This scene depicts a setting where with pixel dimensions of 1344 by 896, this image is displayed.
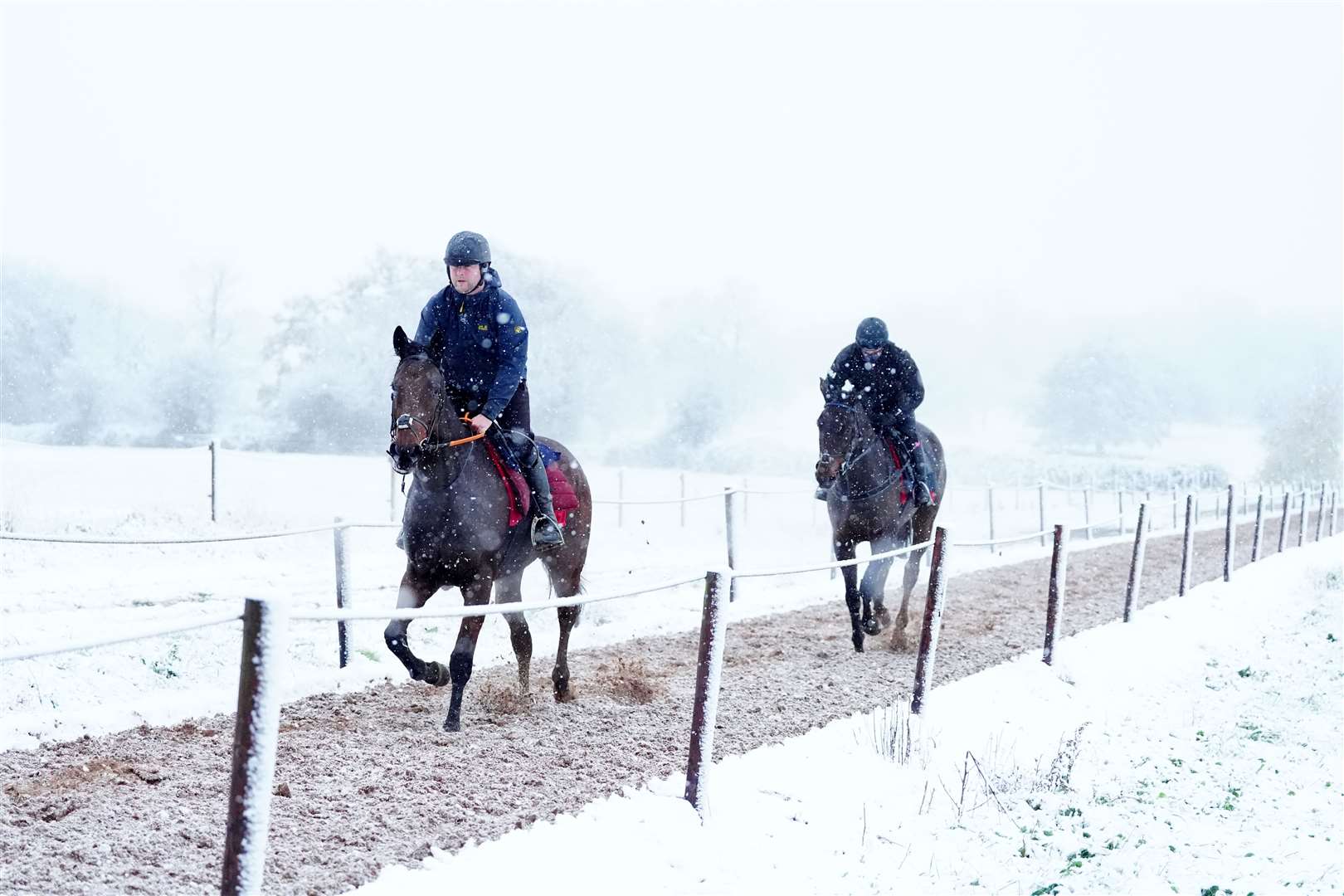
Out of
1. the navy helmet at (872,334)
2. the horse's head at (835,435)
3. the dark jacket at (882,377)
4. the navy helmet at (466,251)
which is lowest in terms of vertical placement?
the horse's head at (835,435)

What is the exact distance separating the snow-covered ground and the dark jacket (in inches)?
94.4

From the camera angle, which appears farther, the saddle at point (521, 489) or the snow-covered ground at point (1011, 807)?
the saddle at point (521, 489)

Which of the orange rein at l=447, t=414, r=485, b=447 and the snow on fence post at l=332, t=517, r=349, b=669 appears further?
the snow on fence post at l=332, t=517, r=349, b=669

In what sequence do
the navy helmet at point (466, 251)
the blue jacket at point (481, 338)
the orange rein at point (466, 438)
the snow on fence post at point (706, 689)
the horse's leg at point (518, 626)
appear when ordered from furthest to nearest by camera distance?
the horse's leg at point (518, 626)
the blue jacket at point (481, 338)
the navy helmet at point (466, 251)
the orange rein at point (466, 438)
the snow on fence post at point (706, 689)

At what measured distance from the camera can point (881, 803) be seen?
5.27 meters

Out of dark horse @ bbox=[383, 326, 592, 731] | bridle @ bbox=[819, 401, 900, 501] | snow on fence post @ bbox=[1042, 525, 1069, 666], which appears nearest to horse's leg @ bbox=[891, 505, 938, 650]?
bridle @ bbox=[819, 401, 900, 501]

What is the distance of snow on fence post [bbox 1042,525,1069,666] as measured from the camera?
8.23m

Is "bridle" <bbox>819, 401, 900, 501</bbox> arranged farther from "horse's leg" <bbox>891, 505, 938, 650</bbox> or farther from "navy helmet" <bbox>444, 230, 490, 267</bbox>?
"navy helmet" <bbox>444, 230, 490, 267</bbox>

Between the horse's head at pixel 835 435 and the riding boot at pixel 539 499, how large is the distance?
97.0 inches

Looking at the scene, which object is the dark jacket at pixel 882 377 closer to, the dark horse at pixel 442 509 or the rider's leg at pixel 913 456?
the rider's leg at pixel 913 456

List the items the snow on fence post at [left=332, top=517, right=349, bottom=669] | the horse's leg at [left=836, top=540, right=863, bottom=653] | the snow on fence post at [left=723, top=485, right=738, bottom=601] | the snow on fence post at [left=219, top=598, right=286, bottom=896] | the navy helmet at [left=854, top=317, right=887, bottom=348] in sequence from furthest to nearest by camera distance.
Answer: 1. the snow on fence post at [left=723, top=485, right=738, bottom=601]
2. the navy helmet at [left=854, top=317, right=887, bottom=348]
3. the horse's leg at [left=836, top=540, right=863, bottom=653]
4. the snow on fence post at [left=332, top=517, right=349, bottom=669]
5. the snow on fence post at [left=219, top=598, right=286, bottom=896]

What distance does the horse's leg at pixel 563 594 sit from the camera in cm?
666

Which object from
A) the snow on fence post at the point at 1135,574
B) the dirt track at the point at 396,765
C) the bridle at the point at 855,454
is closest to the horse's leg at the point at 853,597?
the dirt track at the point at 396,765

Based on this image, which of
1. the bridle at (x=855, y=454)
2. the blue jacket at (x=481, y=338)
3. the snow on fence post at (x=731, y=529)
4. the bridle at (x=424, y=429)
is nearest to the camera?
the bridle at (x=424, y=429)
